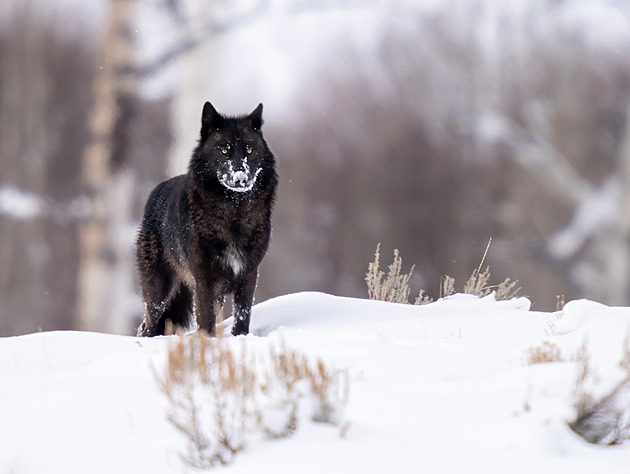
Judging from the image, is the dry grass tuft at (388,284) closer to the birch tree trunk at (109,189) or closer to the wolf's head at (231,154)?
the wolf's head at (231,154)

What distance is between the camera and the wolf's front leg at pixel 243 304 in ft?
19.5

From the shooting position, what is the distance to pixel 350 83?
22.7m

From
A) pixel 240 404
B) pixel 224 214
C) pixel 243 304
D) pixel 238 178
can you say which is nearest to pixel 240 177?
pixel 238 178

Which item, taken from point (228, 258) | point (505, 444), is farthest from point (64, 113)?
point (505, 444)

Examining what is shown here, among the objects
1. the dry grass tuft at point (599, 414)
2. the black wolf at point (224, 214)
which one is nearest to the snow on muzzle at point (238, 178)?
the black wolf at point (224, 214)

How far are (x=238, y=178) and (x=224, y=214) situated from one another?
0.31 metres

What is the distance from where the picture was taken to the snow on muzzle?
5.84m

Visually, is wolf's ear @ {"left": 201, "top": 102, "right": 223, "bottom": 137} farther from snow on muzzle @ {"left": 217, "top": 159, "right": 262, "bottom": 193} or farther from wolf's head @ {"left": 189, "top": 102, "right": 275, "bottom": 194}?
snow on muzzle @ {"left": 217, "top": 159, "right": 262, "bottom": 193}

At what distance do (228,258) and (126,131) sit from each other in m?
4.03

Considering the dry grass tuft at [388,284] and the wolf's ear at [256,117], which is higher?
the wolf's ear at [256,117]

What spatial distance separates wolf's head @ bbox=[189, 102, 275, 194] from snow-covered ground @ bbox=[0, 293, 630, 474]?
1261 mm

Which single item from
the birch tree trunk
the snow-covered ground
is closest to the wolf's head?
the snow-covered ground

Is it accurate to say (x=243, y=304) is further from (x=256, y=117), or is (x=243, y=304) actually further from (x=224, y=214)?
(x=256, y=117)

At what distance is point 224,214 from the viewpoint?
5992 millimetres
